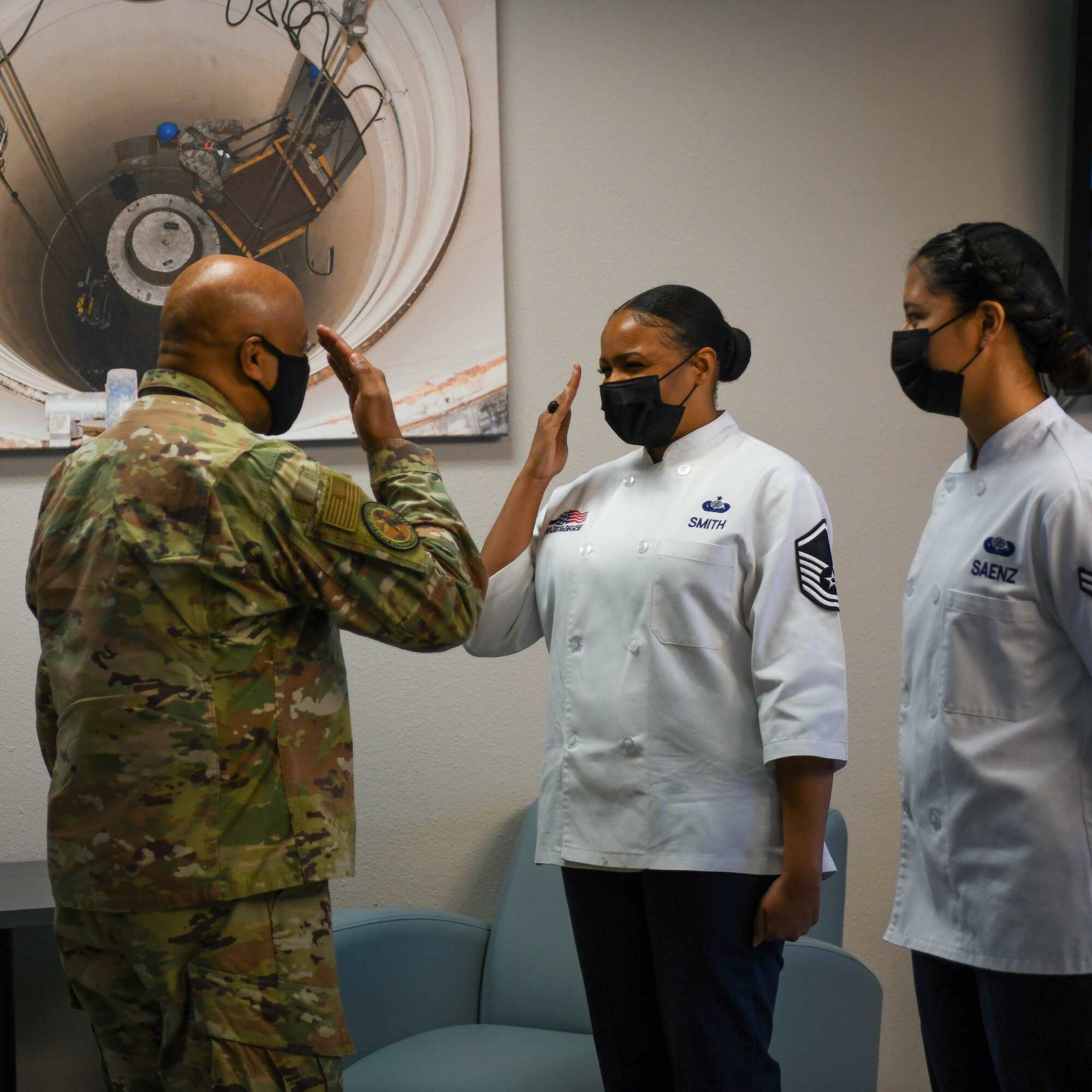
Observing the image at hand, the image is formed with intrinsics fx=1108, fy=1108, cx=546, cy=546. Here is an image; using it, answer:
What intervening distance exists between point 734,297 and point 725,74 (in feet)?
1.60

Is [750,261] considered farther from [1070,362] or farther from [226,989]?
[226,989]

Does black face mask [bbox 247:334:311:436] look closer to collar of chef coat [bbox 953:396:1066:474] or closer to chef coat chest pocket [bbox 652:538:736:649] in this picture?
chef coat chest pocket [bbox 652:538:736:649]

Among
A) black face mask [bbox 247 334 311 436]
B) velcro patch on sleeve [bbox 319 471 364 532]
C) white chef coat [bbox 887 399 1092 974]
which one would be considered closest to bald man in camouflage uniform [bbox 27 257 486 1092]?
velcro patch on sleeve [bbox 319 471 364 532]

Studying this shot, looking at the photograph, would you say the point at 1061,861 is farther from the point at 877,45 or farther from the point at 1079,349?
the point at 877,45

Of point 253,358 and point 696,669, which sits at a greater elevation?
point 253,358

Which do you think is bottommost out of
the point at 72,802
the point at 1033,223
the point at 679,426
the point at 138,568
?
the point at 72,802

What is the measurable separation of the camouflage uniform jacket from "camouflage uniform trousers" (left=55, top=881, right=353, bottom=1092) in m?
0.03

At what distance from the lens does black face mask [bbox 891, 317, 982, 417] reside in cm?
146

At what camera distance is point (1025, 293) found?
1416 mm

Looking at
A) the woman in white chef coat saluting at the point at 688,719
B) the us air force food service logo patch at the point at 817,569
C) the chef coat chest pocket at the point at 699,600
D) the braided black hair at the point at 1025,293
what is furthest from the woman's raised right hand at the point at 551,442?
the braided black hair at the point at 1025,293

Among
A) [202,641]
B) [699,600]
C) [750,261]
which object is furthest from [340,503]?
[750,261]

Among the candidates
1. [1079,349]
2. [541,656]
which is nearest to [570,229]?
[541,656]

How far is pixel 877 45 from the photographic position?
247 cm

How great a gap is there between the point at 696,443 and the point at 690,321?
0.18m
